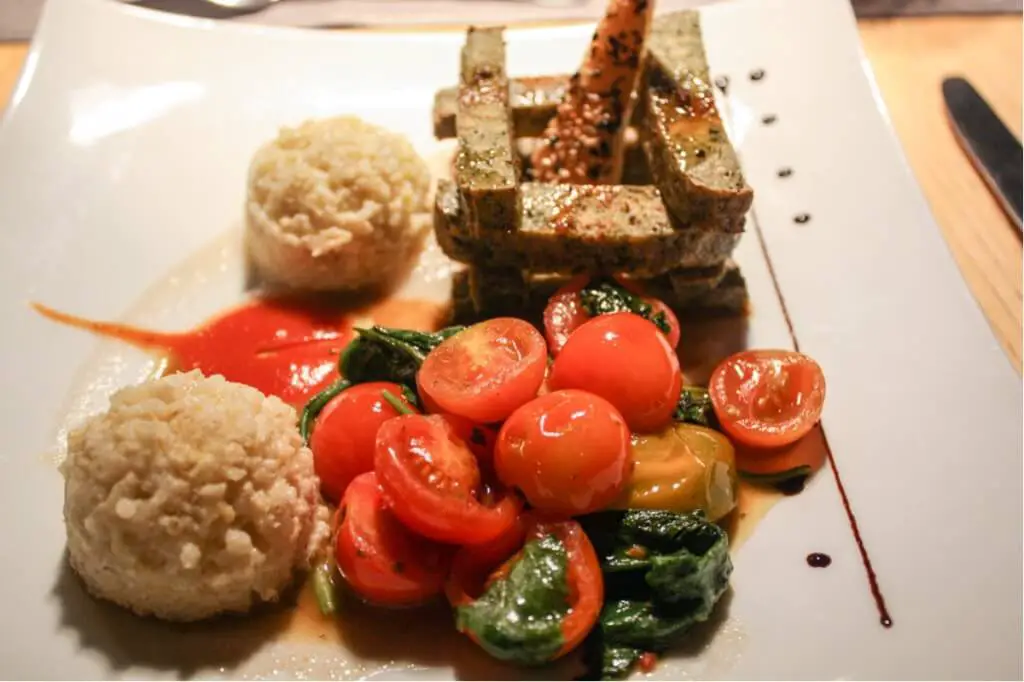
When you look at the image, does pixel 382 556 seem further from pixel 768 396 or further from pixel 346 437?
pixel 768 396

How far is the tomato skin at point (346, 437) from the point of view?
2.68 m

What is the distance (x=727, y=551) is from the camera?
243 centimetres

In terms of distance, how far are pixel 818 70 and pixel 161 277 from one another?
311 centimetres

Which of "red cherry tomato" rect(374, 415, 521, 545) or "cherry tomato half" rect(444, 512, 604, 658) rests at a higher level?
"red cherry tomato" rect(374, 415, 521, 545)

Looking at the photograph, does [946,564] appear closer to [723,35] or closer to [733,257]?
[733,257]

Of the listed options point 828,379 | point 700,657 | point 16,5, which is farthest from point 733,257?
point 16,5

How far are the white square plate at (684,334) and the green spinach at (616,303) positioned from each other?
1.76 ft

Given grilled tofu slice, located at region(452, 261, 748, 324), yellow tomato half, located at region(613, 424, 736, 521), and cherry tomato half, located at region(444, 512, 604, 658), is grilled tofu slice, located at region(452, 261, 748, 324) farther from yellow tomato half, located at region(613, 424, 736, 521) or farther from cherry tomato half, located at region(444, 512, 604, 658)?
cherry tomato half, located at region(444, 512, 604, 658)

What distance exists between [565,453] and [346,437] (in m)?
0.76

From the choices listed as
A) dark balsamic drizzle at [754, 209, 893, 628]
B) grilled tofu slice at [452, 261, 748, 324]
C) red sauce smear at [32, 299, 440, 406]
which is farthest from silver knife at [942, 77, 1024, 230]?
red sauce smear at [32, 299, 440, 406]

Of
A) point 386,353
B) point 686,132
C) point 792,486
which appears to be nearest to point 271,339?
point 386,353

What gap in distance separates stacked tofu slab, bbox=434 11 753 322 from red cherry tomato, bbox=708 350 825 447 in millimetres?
434

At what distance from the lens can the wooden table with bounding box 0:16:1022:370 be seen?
3502 millimetres

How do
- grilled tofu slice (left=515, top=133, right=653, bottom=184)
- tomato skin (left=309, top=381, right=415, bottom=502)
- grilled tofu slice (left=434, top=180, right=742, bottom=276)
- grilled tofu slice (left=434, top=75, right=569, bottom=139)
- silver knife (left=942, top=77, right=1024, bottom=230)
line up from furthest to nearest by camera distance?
silver knife (left=942, top=77, right=1024, bottom=230)
grilled tofu slice (left=515, top=133, right=653, bottom=184)
grilled tofu slice (left=434, top=75, right=569, bottom=139)
grilled tofu slice (left=434, top=180, right=742, bottom=276)
tomato skin (left=309, top=381, right=415, bottom=502)
